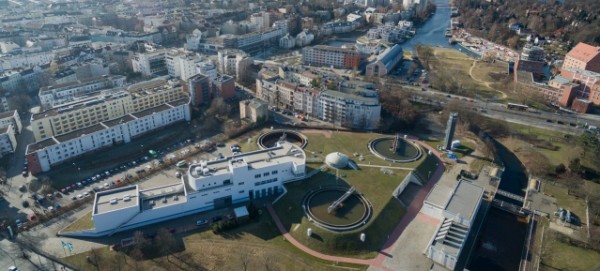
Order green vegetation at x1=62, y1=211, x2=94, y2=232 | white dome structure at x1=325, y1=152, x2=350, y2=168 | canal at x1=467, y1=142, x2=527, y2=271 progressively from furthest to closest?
white dome structure at x1=325, y1=152, x2=350, y2=168 → green vegetation at x1=62, y1=211, x2=94, y2=232 → canal at x1=467, y1=142, x2=527, y2=271

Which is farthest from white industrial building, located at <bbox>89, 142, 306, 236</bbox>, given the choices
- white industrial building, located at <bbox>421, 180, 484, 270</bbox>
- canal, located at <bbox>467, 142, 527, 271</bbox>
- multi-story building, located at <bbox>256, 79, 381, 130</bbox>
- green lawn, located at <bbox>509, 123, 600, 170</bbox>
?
green lawn, located at <bbox>509, 123, 600, 170</bbox>

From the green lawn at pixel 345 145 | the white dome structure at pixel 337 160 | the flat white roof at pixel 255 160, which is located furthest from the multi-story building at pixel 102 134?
the white dome structure at pixel 337 160

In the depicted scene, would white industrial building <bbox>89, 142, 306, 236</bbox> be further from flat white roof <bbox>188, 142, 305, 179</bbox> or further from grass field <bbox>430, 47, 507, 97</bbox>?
grass field <bbox>430, 47, 507, 97</bbox>

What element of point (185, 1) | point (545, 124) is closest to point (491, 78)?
point (545, 124)

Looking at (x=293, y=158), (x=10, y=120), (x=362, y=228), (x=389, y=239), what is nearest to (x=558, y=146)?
(x=389, y=239)

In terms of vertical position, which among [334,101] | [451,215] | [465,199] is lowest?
[451,215]

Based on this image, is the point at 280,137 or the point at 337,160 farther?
the point at 280,137

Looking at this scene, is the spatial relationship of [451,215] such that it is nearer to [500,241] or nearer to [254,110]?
[500,241]
